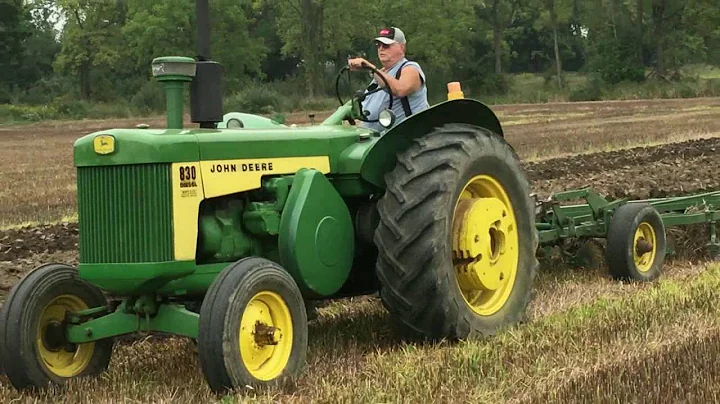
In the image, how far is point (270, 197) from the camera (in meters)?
4.73

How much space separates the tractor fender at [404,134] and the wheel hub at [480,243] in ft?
1.38

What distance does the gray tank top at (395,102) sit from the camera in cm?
554

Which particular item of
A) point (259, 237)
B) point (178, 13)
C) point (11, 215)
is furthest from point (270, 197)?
point (178, 13)

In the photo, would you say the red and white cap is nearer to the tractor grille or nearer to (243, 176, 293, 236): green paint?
(243, 176, 293, 236): green paint

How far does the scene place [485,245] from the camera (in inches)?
201

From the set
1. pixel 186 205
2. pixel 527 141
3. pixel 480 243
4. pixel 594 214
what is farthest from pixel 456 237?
pixel 527 141

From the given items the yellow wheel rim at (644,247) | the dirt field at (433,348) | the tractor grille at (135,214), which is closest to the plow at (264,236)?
the tractor grille at (135,214)

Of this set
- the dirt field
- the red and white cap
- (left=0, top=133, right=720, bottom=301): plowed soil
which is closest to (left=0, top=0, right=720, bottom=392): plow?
the dirt field

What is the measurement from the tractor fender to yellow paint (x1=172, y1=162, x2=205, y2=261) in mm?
958

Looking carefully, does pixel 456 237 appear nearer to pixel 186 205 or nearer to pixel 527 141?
pixel 186 205

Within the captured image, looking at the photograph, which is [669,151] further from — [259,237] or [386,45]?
[259,237]

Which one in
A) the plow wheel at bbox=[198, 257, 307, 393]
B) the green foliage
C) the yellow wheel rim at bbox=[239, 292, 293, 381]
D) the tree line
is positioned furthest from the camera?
the tree line

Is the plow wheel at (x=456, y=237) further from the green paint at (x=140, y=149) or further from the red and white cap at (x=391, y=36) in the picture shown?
the green paint at (x=140, y=149)

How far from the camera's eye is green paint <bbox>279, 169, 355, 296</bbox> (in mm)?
4555
